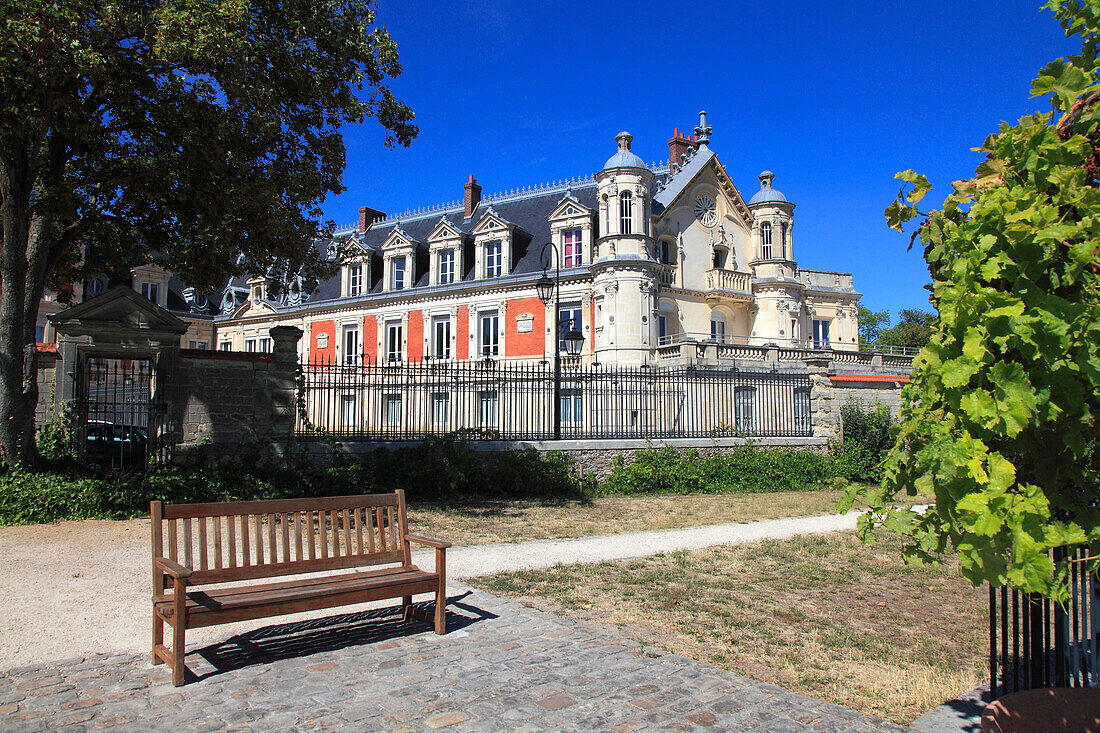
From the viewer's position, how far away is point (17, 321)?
11.2 metres

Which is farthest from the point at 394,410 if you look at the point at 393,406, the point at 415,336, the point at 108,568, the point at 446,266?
the point at 446,266

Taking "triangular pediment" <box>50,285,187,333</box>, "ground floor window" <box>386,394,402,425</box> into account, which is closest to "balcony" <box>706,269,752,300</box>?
"ground floor window" <box>386,394,402,425</box>

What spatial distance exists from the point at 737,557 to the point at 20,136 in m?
12.1

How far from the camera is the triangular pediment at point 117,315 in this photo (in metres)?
11.7

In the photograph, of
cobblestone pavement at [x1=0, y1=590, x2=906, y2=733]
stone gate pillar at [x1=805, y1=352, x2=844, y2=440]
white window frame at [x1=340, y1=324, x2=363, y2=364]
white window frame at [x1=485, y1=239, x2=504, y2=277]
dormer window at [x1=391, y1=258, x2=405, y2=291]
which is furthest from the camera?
white window frame at [x1=340, y1=324, x2=363, y2=364]

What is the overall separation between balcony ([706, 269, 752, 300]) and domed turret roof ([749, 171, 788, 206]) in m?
4.00

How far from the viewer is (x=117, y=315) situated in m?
12.1

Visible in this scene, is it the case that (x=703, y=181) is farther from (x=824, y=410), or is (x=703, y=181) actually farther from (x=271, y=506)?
(x=271, y=506)

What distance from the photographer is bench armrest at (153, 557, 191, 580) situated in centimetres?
459

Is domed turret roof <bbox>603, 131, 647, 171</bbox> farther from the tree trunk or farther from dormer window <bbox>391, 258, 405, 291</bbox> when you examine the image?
the tree trunk

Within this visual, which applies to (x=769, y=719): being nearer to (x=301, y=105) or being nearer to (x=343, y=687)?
(x=343, y=687)

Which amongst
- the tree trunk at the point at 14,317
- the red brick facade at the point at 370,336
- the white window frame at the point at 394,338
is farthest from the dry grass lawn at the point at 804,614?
the red brick facade at the point at 370,336

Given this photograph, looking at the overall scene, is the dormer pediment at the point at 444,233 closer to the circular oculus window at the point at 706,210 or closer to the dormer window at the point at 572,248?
the dormer window at the point at 572,248

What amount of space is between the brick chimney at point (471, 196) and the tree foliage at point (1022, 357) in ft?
123
